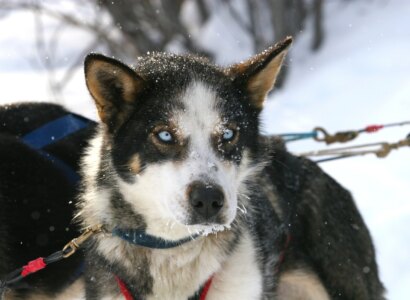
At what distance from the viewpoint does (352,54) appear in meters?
10.5

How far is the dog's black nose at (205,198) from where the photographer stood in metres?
2.51

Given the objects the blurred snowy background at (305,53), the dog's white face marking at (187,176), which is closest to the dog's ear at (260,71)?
the dog's white face marking at (187,176)

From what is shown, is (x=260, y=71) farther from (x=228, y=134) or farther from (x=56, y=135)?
(x=56, y=135)

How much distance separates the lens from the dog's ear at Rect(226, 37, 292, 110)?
9.47ft

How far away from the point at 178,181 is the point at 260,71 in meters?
0.67

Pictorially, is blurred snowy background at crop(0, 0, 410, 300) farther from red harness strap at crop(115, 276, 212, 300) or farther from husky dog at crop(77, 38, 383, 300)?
red harness strap at crop(115, 276, 212, 300)

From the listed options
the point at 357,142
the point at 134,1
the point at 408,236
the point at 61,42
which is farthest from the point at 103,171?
the point at 61,42

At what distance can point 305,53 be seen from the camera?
38.1 feet

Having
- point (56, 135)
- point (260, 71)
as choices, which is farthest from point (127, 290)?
point (56, 135)

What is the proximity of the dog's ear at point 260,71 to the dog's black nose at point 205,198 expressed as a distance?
0.64m

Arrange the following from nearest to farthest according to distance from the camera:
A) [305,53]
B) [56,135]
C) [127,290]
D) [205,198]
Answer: [205,198] < [127,290] < [56,135] < [305,53]

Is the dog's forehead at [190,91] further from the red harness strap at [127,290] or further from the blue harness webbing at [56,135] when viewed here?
the blue harness webbing at [56,135]

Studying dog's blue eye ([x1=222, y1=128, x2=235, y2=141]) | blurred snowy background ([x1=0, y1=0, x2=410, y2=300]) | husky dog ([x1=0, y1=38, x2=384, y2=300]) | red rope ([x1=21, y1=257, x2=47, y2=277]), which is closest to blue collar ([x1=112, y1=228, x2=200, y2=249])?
husky dog ([x1=0, y1=38, x2=384, y2=300])

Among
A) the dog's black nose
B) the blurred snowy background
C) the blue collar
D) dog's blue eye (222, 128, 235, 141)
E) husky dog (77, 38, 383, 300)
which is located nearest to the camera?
the dog's black nose
